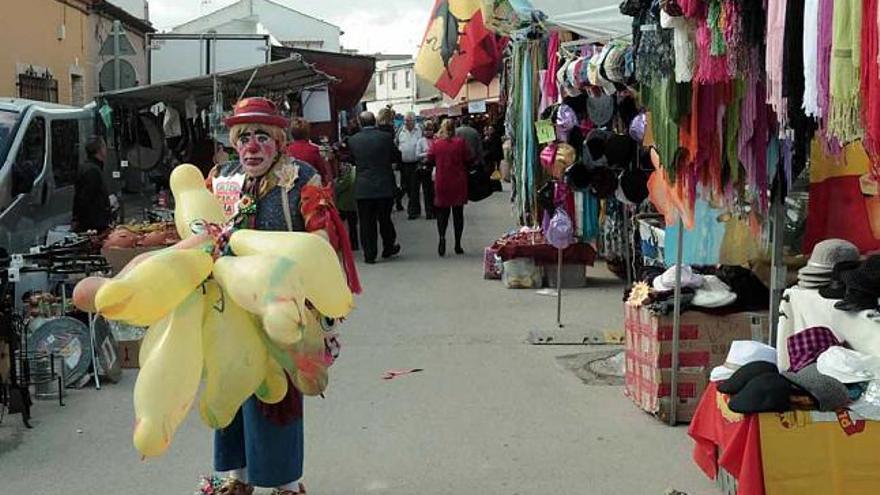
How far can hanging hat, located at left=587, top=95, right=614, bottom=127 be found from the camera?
871cm

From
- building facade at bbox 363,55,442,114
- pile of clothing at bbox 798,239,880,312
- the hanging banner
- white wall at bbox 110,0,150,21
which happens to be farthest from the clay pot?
building facade at bbox 363,55,442,114

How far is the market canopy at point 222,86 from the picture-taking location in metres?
13.5

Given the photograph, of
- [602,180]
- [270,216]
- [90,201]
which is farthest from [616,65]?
[90,201]

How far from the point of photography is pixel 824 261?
5.10m

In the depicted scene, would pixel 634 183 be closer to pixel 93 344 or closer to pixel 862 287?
pixel 862 287

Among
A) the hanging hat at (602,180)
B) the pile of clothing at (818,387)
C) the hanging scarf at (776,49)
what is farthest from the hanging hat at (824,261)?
the hanging hat at (602,180)

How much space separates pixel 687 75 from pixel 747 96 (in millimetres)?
460

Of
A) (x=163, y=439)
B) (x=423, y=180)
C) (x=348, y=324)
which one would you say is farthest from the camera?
(x=423, y=180)

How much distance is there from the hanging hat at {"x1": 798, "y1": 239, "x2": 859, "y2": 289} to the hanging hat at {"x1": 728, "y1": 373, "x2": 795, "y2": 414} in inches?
32.8

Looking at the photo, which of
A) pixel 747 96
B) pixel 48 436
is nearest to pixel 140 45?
pixel 48 436

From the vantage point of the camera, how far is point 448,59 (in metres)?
9.92

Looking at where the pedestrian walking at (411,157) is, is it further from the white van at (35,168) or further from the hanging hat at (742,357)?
the hanging hat at (742,357)

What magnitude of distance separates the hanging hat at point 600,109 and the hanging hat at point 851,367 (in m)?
4.51

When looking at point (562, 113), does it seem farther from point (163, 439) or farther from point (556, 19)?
point (163, 439)
